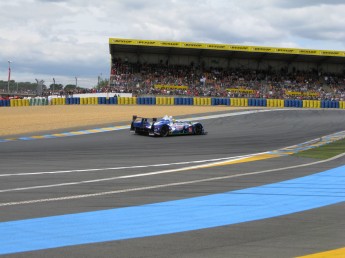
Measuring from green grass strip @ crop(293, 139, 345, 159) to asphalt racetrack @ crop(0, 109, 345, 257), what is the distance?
0.75 meters

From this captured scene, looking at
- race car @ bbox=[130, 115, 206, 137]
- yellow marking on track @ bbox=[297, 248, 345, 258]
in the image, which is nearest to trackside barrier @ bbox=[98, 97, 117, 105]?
race car @ bbox=[130, 115, 206, 137]

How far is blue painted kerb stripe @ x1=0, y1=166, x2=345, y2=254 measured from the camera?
5469 millimetres

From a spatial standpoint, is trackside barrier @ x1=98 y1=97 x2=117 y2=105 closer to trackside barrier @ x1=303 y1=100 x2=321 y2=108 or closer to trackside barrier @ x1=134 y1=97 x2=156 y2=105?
trackside barrier @ x1=134 y1=97 x2=156 y2=105

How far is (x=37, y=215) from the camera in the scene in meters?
6.55

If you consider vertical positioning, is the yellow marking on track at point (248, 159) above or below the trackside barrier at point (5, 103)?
below

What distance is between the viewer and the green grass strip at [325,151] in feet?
46.1

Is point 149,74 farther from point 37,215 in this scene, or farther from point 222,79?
point 37,215

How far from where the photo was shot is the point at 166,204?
24.3 feet

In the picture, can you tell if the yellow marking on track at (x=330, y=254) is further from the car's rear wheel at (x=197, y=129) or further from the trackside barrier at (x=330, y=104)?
the trackside barrier at (x=330, y=104)

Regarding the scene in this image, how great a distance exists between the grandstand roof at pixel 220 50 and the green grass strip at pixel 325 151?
35.7 m

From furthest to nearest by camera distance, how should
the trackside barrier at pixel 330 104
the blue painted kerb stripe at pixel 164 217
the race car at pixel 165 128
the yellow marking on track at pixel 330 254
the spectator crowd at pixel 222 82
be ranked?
the spectator crowd at pixel 222 82 → the trackside barrier at pixel 330 104 → the race car at pixel 165 128 → the blue painted kerb stripe at pixel 164 217 → the yellow marking on track at pixel 330 254

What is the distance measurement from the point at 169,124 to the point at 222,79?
110 ft

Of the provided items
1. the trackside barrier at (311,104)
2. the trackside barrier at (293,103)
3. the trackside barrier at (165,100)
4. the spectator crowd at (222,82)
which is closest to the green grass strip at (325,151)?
the trackside barrier at (165,100)

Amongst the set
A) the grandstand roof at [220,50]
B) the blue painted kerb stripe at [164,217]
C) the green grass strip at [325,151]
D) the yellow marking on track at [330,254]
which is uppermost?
the grandstand roof at [220,50]
